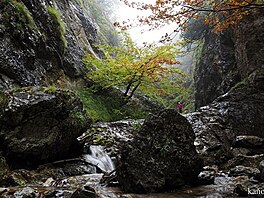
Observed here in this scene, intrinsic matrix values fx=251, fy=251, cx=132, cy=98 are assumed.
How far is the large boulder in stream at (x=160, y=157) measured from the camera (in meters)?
3.97

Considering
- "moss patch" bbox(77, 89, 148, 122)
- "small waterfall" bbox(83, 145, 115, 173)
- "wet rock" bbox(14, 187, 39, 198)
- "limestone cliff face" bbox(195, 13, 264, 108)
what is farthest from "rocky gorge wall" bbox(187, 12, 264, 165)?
"wet rock" bbox(14, 187, 39, 198)

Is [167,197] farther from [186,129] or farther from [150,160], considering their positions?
[186,129]

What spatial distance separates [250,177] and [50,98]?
4.45m

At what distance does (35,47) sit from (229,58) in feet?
30.4

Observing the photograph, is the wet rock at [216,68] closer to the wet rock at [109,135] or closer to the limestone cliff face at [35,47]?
the wet rock at [109,135]

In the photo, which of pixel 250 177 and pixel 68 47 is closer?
pixel 250 177

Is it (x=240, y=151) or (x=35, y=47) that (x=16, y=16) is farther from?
(x=240, y=151)

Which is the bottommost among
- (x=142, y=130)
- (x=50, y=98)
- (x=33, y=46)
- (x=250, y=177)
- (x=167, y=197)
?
(x=167, y=197)

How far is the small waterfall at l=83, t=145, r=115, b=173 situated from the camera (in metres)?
6.64

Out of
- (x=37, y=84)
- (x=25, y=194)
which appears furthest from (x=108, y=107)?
(x=25, y=194)

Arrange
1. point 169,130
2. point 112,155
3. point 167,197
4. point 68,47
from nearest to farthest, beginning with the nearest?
1. point 167,197
2. point 169,130
3. point 112,155
4. point 68,47

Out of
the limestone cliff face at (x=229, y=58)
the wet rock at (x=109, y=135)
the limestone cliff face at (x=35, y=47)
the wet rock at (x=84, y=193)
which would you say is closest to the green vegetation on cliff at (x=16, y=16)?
the limestone cliff face at (x=35, y=47)

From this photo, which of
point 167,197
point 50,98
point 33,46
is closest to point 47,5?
point 33,46

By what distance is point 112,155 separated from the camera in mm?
7609
